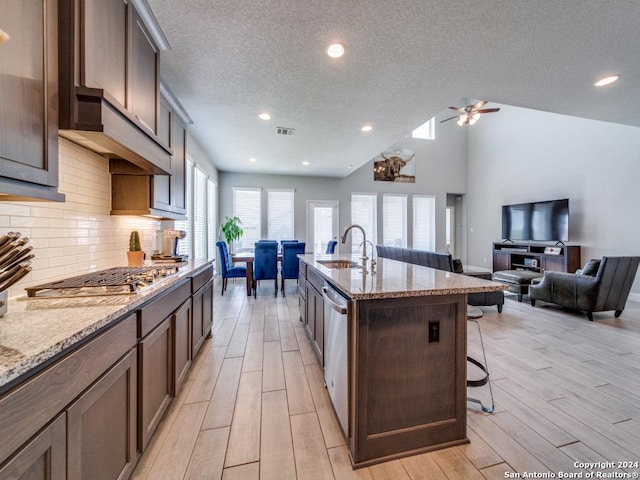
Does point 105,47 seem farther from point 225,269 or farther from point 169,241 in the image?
point 225,269

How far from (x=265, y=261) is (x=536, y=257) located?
5851 mm

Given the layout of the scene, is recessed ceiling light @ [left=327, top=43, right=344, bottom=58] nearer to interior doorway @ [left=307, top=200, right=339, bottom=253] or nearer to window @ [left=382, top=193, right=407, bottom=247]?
interior doorway @ [left=307, top=200, right=339, bottom=253]

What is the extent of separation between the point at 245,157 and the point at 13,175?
4913 millimetres

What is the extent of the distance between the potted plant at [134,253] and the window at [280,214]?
4912 mm

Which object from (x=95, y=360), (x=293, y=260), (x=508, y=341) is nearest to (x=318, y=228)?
(x=293, y=260)

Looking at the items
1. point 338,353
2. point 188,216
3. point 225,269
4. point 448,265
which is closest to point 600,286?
point 448,265

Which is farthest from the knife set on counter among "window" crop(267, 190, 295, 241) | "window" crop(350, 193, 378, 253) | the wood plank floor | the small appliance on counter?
"window" crop(350, 193, 378, 253)

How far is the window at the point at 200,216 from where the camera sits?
461 centimetres

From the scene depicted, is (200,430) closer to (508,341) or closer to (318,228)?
(508,341)

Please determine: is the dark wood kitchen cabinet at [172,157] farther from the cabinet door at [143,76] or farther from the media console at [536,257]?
the media console at [536,257]

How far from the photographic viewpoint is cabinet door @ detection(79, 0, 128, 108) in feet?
3.92

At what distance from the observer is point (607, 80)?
2.65 meters

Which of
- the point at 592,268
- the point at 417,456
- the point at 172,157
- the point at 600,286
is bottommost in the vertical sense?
the point at 417,456

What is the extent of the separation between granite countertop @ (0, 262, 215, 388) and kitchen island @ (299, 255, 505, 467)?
1.02m
